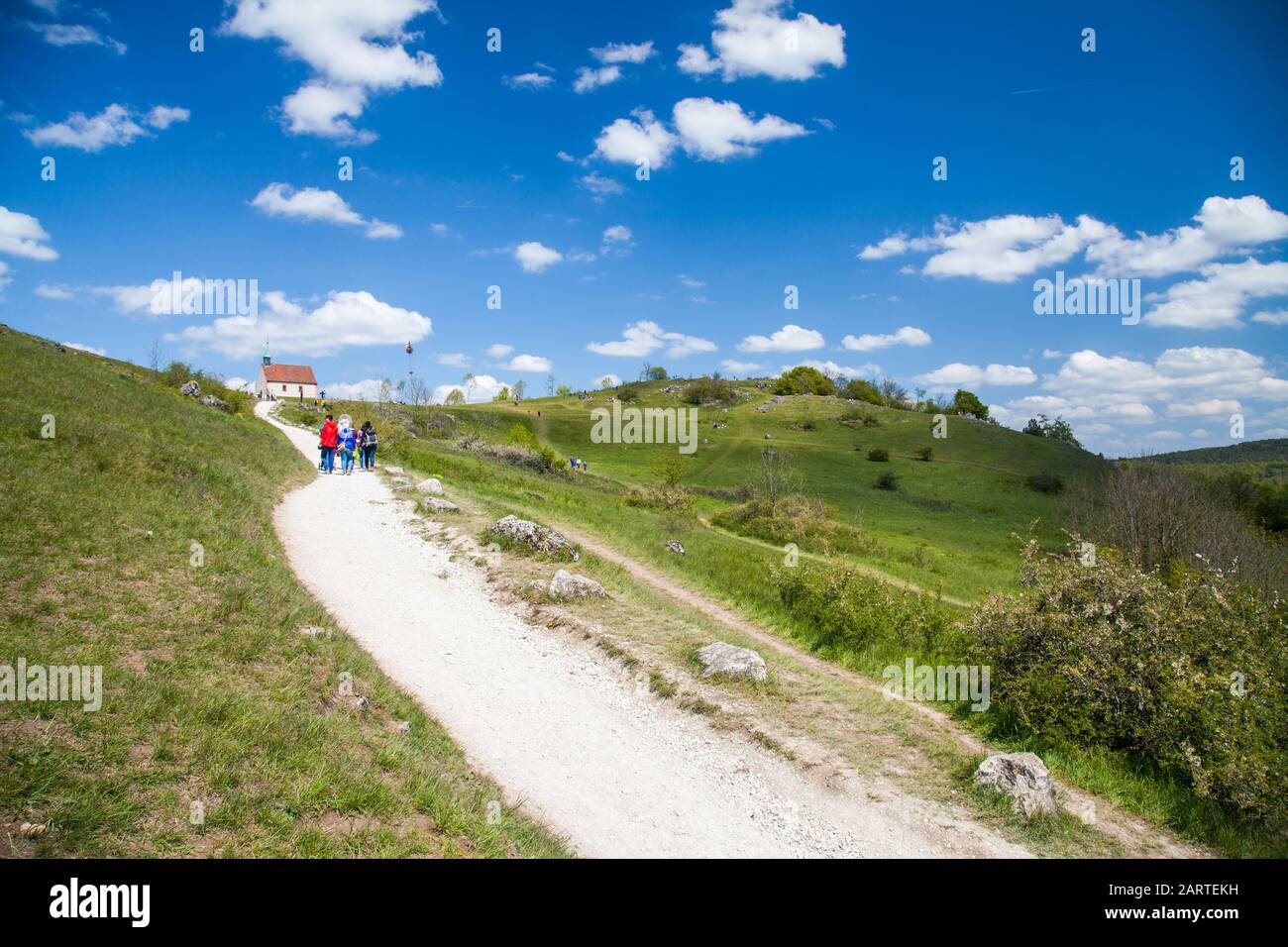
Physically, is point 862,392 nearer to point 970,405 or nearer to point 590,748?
point 970,405

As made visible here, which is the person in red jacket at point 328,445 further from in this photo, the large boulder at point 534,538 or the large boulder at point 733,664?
the large boulder at point 733,664

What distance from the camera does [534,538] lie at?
1839 cm

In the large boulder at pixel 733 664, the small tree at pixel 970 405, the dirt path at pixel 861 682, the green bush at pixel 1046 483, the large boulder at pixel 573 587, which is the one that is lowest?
the dirt path at pixel 861 682

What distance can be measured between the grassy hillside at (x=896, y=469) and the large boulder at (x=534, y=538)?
20736 mm

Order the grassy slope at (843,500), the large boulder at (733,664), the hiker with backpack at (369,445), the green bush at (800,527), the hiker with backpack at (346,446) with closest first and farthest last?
the grassy slope at (843,500), the large boulder at (733,664), the hiker with backpack at (346,446), the hiker with backpack at (369,445), the green bush at (800,527)

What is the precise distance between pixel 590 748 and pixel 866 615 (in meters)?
8.75

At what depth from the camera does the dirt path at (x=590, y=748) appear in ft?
24.5

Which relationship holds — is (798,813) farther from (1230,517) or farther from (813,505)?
(1230,517)

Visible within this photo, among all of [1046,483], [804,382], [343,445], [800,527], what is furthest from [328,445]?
[804,382]

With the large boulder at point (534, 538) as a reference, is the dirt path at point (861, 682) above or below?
below

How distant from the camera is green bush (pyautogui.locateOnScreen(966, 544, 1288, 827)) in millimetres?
8094

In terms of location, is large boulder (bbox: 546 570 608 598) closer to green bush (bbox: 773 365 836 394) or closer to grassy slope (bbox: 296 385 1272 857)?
grassy slope (bbox: 296 385 1272 857)

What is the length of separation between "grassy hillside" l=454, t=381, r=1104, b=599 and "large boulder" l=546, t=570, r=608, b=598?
2206 cm

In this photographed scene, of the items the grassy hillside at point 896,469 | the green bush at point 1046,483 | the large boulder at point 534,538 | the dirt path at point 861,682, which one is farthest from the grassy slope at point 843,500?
the large boulder at point 534,538
